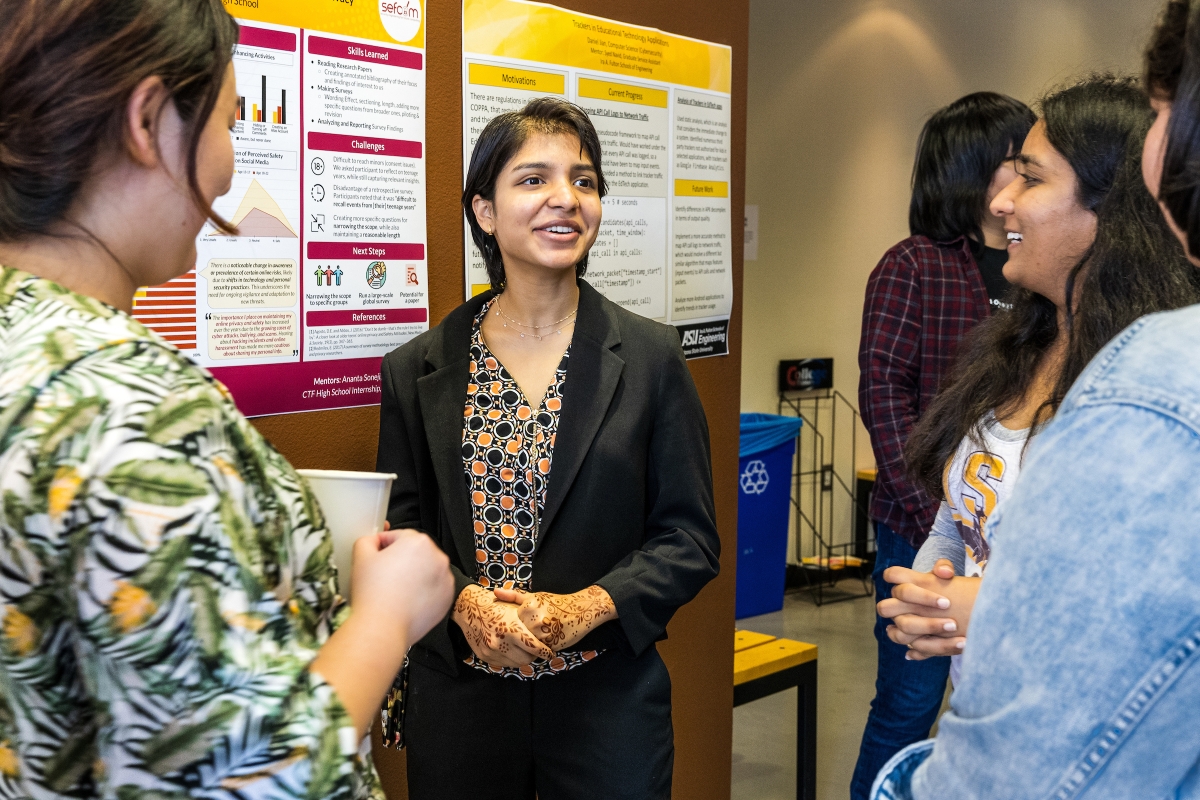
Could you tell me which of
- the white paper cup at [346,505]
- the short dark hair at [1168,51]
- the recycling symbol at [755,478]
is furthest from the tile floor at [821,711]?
the short dark hair at [1168,51]

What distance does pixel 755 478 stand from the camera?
5387 millimetres

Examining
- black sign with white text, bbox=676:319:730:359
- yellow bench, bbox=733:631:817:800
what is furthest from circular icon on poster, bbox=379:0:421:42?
yellow bench, bbox=733:631:817:800

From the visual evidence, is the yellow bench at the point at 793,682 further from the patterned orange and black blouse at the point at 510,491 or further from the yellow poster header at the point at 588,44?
the yellow poster header at the point at 588,44

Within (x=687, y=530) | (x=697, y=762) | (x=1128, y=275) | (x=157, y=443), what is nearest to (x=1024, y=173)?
(x=1128, y=275)

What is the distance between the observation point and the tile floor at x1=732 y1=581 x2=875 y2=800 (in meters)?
3.80

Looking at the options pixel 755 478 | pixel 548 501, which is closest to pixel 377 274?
pixel 548 501

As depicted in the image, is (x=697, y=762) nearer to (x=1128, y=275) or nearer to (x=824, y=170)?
(x=1128, y=275)

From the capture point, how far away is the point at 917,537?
2.70 metres

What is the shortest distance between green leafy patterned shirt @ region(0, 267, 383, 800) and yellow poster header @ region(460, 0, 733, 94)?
1650 mm

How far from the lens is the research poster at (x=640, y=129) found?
2369 millimetres

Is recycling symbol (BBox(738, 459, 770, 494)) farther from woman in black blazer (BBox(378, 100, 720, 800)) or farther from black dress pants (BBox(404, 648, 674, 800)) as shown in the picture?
black dress pants (BBox(404, 648, 674, 800))

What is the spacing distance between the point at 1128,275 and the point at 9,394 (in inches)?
61.2

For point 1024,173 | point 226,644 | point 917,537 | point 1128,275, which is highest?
point 1024,173

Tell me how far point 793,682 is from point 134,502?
9.35ft
